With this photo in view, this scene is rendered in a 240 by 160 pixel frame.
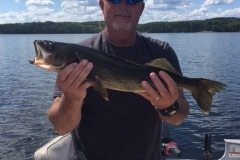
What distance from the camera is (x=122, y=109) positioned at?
3.86 metres

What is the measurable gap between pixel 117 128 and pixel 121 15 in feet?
4.84

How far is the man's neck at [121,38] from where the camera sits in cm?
411

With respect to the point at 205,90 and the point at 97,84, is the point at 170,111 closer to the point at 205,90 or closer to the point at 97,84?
the point at 205,90

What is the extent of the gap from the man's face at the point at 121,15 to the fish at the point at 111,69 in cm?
54

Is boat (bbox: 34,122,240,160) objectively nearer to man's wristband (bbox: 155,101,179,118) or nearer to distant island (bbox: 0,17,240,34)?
man's wristband (bbox: 155,101,179,118)

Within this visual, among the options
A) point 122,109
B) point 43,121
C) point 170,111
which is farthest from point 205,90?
point 43,121

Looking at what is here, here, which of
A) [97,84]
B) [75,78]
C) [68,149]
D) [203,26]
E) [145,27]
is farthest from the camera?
[203,26]

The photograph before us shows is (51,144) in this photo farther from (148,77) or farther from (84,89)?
(148,77)

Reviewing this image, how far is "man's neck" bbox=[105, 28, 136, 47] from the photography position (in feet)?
13.5

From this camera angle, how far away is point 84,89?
3518 millimetres

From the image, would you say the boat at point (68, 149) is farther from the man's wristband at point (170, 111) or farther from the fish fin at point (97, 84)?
the man's wristband at point (170, 111)

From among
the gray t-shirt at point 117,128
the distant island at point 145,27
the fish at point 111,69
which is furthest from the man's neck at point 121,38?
the distant island at point 145,27

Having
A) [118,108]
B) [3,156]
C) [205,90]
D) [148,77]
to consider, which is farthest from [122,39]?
[3,156]

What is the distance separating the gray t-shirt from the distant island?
4061 inches
